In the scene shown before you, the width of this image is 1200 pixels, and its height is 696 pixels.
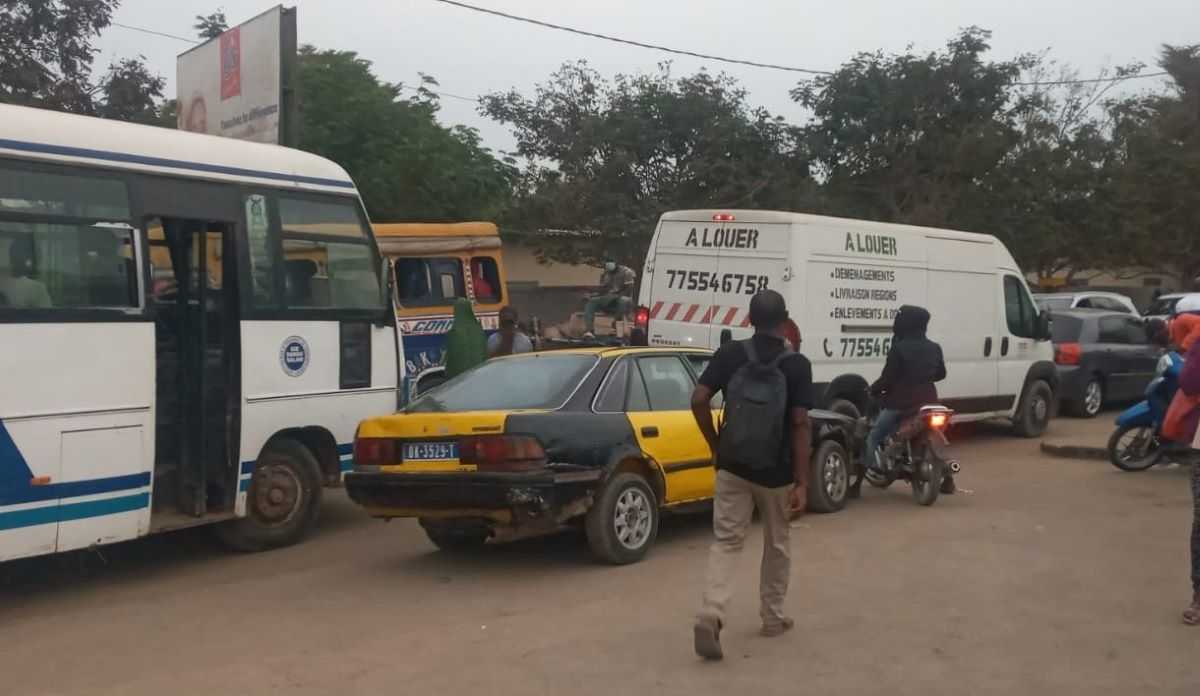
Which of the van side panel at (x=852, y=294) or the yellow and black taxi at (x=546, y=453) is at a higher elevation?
the van side panel at (x=852, y=294)

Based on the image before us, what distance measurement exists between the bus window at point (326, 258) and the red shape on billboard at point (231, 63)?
27.0 feet

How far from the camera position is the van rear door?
12367 mm

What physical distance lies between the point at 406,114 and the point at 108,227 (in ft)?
39.2

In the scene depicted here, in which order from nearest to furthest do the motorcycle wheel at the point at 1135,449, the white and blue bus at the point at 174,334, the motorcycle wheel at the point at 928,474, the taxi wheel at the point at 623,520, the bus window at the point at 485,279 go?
the white and blue bus at the point at 174,334 → the taxi wheel at the point at 623,520 → the motorcycle wheel at the point at 928,474 → the motorcycle wheel at the point at 1135,449 → the bus window at the point at 485,279

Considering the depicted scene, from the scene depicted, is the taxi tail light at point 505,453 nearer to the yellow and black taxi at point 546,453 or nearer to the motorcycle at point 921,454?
the yellow and black taxi at point 546,453

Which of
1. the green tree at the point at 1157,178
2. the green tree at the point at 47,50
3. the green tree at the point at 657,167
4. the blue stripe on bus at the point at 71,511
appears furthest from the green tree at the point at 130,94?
the green tree at the point at 1157,178

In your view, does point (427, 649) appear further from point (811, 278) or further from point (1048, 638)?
point (811, 278)

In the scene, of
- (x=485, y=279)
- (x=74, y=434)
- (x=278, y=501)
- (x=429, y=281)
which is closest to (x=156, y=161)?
(x=74, y=434)

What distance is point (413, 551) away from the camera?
8648 mm

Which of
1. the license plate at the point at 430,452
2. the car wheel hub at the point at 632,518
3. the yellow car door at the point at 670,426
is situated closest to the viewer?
the license plate at the point at 430,452

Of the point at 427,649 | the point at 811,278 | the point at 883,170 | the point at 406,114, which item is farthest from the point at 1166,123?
the point at 427,649

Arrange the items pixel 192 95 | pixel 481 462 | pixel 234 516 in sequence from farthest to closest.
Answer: pixel 192 95 < pixel 234 516 < pixel 481 462

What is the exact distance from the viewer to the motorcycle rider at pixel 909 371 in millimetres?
10070

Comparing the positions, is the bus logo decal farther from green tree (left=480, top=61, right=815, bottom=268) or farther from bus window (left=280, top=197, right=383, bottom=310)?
green tree (left=480, top=61, right=815, bottom=268)
